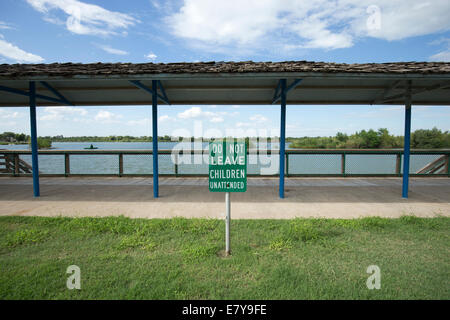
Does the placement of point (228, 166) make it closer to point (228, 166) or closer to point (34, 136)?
point (228, 166)

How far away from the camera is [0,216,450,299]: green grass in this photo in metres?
2.37

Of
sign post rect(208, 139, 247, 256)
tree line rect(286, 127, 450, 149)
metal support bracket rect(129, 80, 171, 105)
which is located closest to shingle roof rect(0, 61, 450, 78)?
metal support bracket rect(129, 80, 171, 105)

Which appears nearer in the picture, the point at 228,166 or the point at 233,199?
the point at 228,166

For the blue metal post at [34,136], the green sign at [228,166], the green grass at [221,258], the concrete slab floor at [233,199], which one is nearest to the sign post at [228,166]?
the green sign at [228,166]

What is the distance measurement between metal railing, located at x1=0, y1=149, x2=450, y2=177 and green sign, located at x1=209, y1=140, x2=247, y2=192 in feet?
20.5

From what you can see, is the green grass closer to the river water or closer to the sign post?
the sign post

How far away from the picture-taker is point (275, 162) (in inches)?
372

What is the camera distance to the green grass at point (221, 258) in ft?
7.76

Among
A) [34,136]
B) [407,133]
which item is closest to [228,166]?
[407,133]

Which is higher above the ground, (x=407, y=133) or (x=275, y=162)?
(x=407, y=133)

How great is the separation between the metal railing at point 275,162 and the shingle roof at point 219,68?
158 inches

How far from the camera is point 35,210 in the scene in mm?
5094

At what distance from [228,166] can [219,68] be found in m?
3.11
